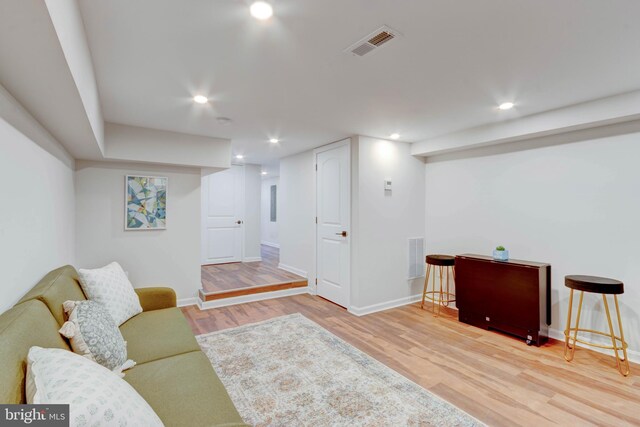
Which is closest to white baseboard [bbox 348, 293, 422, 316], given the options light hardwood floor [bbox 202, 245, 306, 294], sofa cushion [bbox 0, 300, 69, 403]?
light hardwood floor [bbox 202, 245, 306, 294]

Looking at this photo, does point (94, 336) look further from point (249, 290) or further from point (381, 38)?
point (249, 290)

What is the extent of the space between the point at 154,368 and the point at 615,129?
427cm

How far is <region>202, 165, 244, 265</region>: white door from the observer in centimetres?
631

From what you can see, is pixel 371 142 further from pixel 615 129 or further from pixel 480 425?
pixel 480 425

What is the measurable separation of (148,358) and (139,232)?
2.53 metres

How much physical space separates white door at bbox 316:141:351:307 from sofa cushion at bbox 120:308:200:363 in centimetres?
227

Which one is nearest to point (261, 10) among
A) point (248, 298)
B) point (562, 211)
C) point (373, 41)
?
point (373, 41)

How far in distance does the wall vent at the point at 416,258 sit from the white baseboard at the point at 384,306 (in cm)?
33

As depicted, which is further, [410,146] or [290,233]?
[290,233]

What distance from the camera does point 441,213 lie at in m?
4.42

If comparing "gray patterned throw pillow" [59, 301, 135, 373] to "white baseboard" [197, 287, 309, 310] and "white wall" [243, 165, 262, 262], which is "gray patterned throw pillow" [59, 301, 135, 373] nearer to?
"white baseboard" [197, 287, 309, 310]

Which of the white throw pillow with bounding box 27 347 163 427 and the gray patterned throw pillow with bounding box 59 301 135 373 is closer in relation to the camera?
the white throw pillow with bounding box 27 347 163 427

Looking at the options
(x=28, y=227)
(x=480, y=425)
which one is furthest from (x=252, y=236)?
(x=480, y=425)

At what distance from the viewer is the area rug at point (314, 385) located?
1.96 metres
